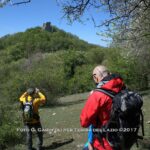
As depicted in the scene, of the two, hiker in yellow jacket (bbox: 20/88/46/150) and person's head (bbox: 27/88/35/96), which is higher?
person's head (bbox: 27/88/35/96)

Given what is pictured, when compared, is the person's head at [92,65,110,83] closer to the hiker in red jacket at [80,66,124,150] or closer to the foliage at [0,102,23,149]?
the hiker in red jacket at [80,66,124,150]

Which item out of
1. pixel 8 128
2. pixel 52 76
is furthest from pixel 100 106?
pixel 52 76

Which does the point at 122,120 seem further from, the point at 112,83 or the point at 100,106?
the point at 112,83

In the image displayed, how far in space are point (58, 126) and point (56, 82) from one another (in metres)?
12.3

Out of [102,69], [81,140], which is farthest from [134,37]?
[102,69]

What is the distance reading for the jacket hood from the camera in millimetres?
5359

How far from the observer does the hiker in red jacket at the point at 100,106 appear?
17.3 feet

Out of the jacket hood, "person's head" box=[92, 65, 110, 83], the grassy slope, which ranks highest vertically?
"person's head" box=[92, 65, 110, 83]

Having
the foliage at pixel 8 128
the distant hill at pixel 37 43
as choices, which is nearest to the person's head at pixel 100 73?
the foliage at pixel 8 128

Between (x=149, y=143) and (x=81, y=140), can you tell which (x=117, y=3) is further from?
(x=81, y=140)

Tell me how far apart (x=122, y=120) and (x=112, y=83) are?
1.61 ft

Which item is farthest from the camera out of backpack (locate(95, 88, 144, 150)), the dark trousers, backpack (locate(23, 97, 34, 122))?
the dark trousers

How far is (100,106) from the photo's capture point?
17.3ft

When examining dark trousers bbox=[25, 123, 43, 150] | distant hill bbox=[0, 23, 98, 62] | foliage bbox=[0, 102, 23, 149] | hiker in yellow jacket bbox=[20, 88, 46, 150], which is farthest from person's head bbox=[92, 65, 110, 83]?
distant hill bbox=[0, 23, 98, 62]
